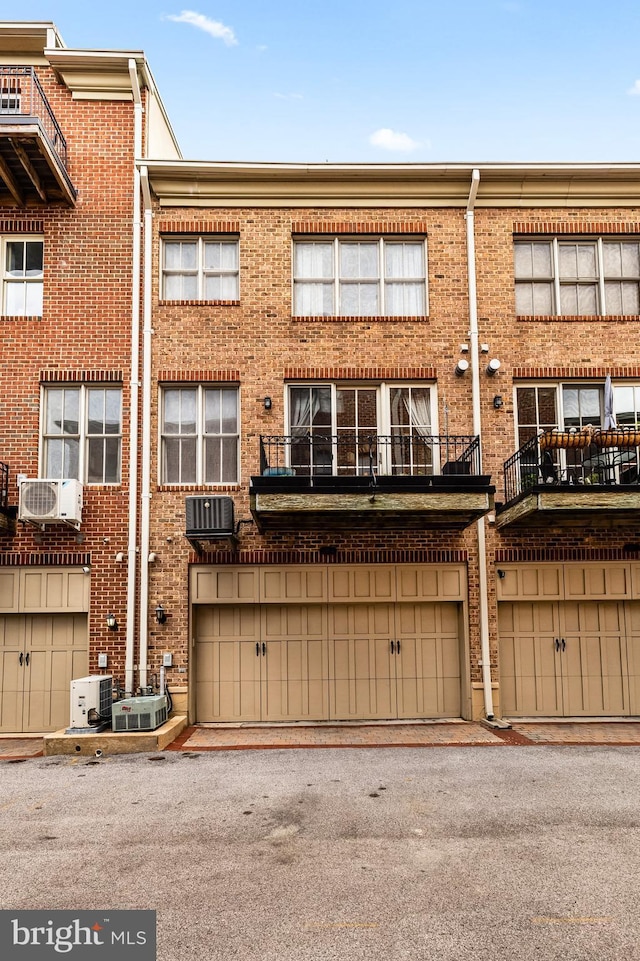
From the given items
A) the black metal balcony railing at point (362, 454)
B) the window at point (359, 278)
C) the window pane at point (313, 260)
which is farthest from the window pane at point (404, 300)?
the black metal balcony railing at point (362, 454)

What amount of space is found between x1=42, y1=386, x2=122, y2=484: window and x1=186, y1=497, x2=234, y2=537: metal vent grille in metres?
1.85

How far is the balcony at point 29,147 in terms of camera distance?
1075 centimetres

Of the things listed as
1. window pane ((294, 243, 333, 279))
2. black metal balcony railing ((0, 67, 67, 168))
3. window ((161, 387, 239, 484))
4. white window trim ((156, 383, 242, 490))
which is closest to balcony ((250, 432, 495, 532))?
white window trim ((156, 383, 242, 490))

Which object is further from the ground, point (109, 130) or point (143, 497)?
point (109, 130)

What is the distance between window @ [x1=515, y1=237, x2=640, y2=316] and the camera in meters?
12.4

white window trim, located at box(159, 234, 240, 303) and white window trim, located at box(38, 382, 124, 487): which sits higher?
white window trim, located at box(159, 234, 240, 303)

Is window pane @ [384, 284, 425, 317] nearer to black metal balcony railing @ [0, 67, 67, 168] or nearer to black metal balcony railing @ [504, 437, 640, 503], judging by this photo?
black metal balcony railing @ [504, 437, 640, 503]

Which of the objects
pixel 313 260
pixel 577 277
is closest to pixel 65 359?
pixel 313 260

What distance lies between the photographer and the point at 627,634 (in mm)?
11742

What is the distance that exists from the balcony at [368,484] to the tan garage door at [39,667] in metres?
3.87

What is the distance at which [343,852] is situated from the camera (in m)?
5.91

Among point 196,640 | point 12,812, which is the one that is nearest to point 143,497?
point 196,640

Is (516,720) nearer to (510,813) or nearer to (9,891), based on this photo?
(510,813)

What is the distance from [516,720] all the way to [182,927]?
8170mm
